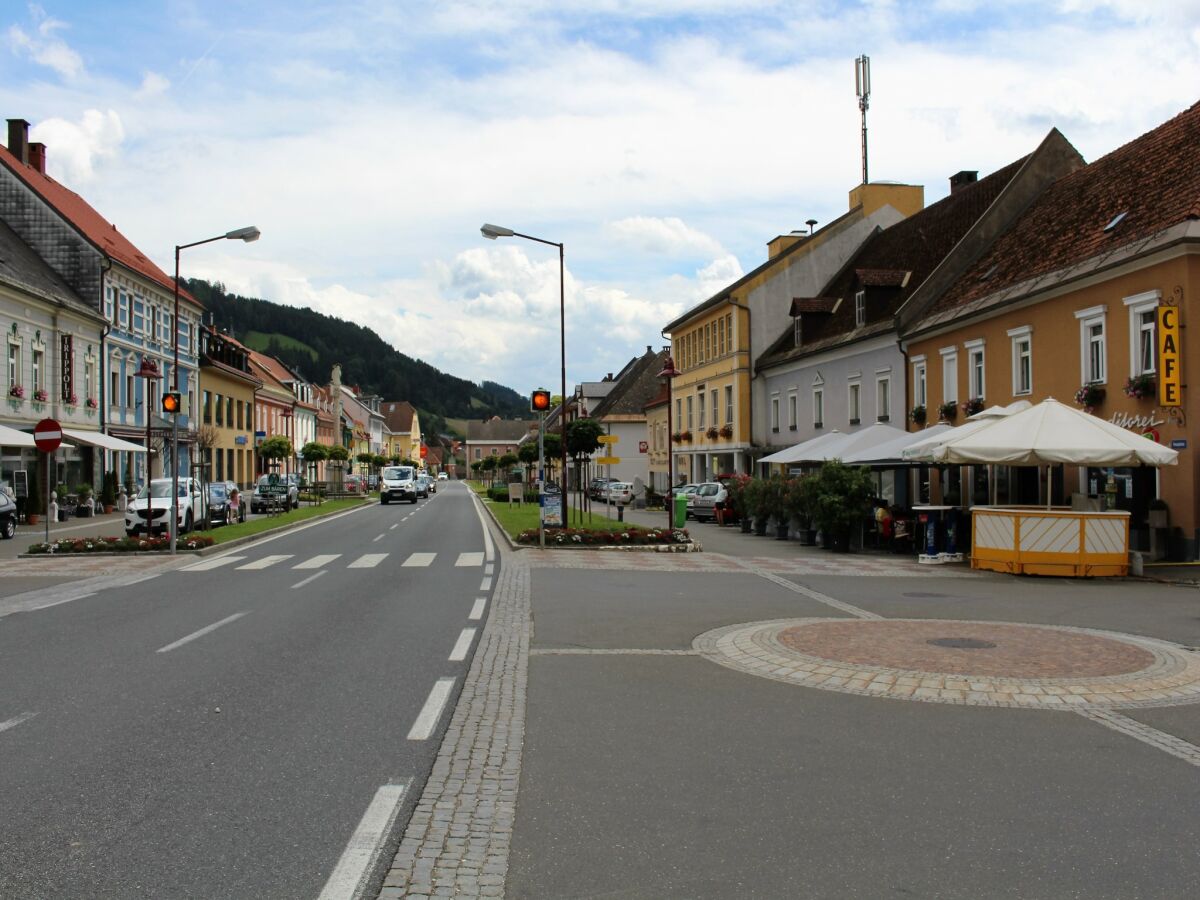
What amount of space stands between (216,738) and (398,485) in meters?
55.9

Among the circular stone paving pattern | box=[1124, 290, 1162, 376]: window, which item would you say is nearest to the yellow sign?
box=[1124, 290, 1162, 376]: window

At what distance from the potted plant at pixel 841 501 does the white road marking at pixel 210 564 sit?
1296 cm

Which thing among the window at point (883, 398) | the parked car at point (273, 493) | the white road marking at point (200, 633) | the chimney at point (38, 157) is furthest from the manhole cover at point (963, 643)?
the chimney at point (38, 157)

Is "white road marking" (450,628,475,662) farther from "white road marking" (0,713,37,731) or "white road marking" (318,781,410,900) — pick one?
"white road marking" (318,781,410,900)

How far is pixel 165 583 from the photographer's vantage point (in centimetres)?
1658

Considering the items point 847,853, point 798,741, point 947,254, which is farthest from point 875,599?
point 947,254

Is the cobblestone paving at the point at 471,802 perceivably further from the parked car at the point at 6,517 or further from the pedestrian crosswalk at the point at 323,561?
the parked car at the point at 6,517

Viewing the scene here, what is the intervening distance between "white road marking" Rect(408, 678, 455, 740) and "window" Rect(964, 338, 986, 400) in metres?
23.5

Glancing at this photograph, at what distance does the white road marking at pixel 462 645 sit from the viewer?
9.48m

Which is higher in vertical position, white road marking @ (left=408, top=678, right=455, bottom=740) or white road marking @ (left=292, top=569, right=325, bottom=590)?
white road marking @ (left=408, top=678, right=455, bottom=740)

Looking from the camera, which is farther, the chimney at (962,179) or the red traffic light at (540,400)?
the chimney at (962,179)

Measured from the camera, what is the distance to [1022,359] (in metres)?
26.2

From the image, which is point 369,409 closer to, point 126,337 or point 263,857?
point 126,337

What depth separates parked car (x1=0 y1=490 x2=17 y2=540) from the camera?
28062 millimetres
